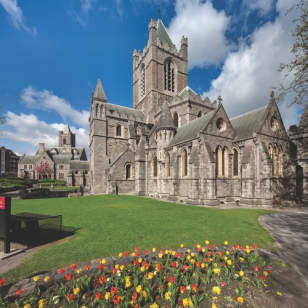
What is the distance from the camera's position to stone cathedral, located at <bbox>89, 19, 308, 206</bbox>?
1576 centimetres

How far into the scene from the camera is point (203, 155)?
1603cm

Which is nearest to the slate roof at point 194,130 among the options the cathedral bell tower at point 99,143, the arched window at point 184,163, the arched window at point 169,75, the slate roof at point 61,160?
the arched window at point 184,163

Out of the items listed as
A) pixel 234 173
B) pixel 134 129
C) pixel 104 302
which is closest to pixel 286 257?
pixel 104 302

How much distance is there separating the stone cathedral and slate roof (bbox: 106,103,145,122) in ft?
0.75

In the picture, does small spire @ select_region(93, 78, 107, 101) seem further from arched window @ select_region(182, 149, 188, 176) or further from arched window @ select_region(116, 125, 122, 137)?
arched window @ select_region(182, 149, 188, 176)

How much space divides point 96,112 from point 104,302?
29.9 m

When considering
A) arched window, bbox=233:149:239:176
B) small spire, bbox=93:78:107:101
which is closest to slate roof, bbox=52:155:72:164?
small spire, bbox=93:78:107:101

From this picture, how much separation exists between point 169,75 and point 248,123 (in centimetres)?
2470

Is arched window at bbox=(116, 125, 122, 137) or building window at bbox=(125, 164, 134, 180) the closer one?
building window at bbox=(125, 164, 134, 180)

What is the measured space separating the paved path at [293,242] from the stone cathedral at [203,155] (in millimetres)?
6602

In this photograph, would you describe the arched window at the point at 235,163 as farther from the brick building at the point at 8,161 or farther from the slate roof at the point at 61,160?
the brick building at the point at 8,161

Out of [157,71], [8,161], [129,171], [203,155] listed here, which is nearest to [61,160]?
[8,161]

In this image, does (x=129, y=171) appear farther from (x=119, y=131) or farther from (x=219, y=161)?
(x=219, y=161)

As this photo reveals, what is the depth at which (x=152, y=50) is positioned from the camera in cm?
3284
